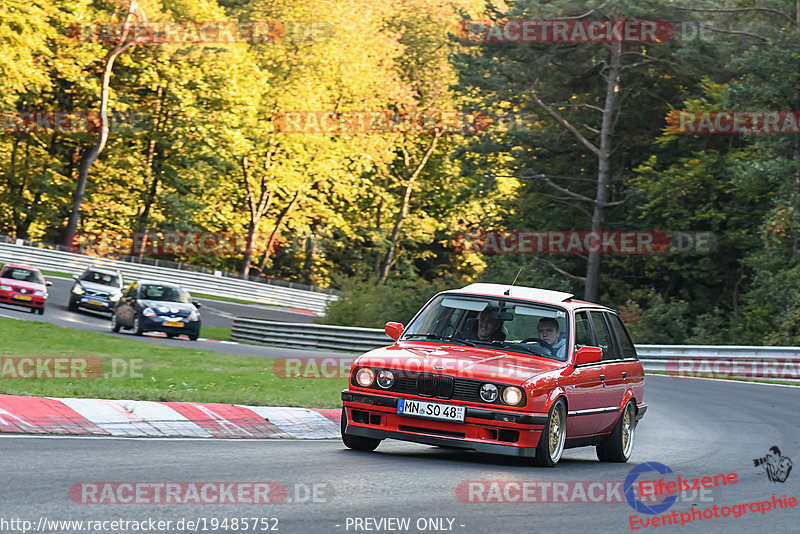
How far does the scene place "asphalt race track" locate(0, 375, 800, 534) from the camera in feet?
21.8

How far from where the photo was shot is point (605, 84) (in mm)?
40156

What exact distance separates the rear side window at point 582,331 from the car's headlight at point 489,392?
1.52 m

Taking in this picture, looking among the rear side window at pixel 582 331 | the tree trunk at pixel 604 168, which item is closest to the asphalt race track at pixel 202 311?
the tree trunk at pixel 604 168

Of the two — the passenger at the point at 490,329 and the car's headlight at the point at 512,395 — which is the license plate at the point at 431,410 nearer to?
the car's headlight at the point at 512,395

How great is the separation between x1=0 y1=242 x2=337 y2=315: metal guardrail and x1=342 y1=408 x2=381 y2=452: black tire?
37.7m

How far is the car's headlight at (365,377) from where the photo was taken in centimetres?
976

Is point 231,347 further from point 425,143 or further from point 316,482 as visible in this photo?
point 425,143

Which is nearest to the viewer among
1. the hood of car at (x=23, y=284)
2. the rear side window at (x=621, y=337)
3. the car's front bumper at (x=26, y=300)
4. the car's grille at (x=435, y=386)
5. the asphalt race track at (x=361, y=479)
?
the asphalt race track at (x=361, y=479)

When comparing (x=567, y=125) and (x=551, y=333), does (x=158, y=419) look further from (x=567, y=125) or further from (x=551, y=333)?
(x=567, y=125)

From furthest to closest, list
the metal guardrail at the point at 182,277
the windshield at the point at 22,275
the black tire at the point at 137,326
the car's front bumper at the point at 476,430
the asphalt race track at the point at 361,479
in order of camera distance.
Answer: the metal guardrail at the point at 182,277 < the windshield at the point at 22,275 < the black tire at the point at 137,326 < the car's front bumper at the point at 476,430 < the asphalt race track at the point at 361,479

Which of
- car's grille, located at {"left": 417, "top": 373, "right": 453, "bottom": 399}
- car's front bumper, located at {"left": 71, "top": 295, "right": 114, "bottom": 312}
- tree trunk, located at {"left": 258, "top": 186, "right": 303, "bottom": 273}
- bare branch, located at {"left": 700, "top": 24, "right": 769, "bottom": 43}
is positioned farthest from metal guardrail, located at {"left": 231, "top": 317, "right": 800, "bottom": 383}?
tree trunk, located at {"left": 258, "top": 186, "right": 303, "bottom": 273}

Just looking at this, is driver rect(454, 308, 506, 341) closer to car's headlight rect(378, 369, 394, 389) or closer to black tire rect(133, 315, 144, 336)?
car's headlight rect(378, 369, 394, 389)

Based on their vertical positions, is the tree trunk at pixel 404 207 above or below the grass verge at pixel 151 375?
above

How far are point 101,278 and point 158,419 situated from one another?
27.0 meters
